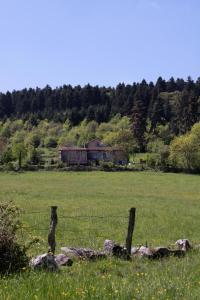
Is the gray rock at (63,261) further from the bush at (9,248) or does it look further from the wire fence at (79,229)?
the wire fence at (79,229)

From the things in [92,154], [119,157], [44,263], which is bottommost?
[119,157]

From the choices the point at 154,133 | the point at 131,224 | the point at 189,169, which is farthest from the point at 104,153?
the point at 131,224

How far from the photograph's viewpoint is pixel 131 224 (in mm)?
14914

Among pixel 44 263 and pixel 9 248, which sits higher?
pixel 9 248

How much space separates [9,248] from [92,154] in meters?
138

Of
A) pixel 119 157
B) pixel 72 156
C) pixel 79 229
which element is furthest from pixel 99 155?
pixel 79 229

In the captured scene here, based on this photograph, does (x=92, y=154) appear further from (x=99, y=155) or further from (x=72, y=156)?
(x=72, y=156)

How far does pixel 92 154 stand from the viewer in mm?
148875

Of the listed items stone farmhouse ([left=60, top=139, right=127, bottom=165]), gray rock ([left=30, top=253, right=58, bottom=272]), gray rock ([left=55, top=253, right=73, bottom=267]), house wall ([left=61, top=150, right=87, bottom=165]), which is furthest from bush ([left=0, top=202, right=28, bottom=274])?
house wall ([left=61, top=150, right=87, bottom=165])

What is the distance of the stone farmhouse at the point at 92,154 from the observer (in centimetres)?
13716

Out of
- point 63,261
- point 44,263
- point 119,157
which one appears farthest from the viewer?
point 119,157

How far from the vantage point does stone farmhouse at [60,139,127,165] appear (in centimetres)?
13716

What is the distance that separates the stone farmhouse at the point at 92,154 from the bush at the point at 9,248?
402 ft

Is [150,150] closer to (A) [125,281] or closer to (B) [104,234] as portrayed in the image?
(B) [104,234]
